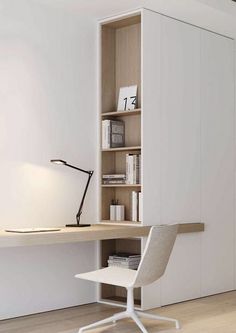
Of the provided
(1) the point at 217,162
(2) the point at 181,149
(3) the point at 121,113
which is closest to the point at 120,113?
(3) the point at 121,113

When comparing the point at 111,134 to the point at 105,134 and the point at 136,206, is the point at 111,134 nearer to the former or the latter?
the point at 105,134

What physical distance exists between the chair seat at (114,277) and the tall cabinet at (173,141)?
621 millimetres

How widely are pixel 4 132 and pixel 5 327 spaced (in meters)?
1.44

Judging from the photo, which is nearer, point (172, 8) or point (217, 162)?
point (172, 8)

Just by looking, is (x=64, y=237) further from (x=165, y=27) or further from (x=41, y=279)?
(x=165, y=27)

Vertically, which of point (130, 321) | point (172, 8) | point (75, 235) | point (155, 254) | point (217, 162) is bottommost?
point (130, 321)

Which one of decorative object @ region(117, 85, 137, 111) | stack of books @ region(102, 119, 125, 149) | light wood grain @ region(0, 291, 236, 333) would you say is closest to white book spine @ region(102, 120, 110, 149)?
stack of books @ region(102, 119, 125, 149)

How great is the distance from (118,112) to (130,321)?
1.76m

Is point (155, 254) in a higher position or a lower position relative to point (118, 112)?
lower

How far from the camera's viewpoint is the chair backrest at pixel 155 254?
4117mm

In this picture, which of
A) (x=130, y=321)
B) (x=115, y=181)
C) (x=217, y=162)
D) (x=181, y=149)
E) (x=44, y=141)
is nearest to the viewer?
(x=130, y=321)

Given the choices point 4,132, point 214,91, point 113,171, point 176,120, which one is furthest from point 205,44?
point 4,132

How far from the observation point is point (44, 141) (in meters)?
4.95

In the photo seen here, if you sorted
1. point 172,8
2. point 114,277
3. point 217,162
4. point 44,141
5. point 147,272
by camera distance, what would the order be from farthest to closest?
1. point 217,162
2. point 172,8
3. point 44,141
4. point 114,277
5. point 147,272
